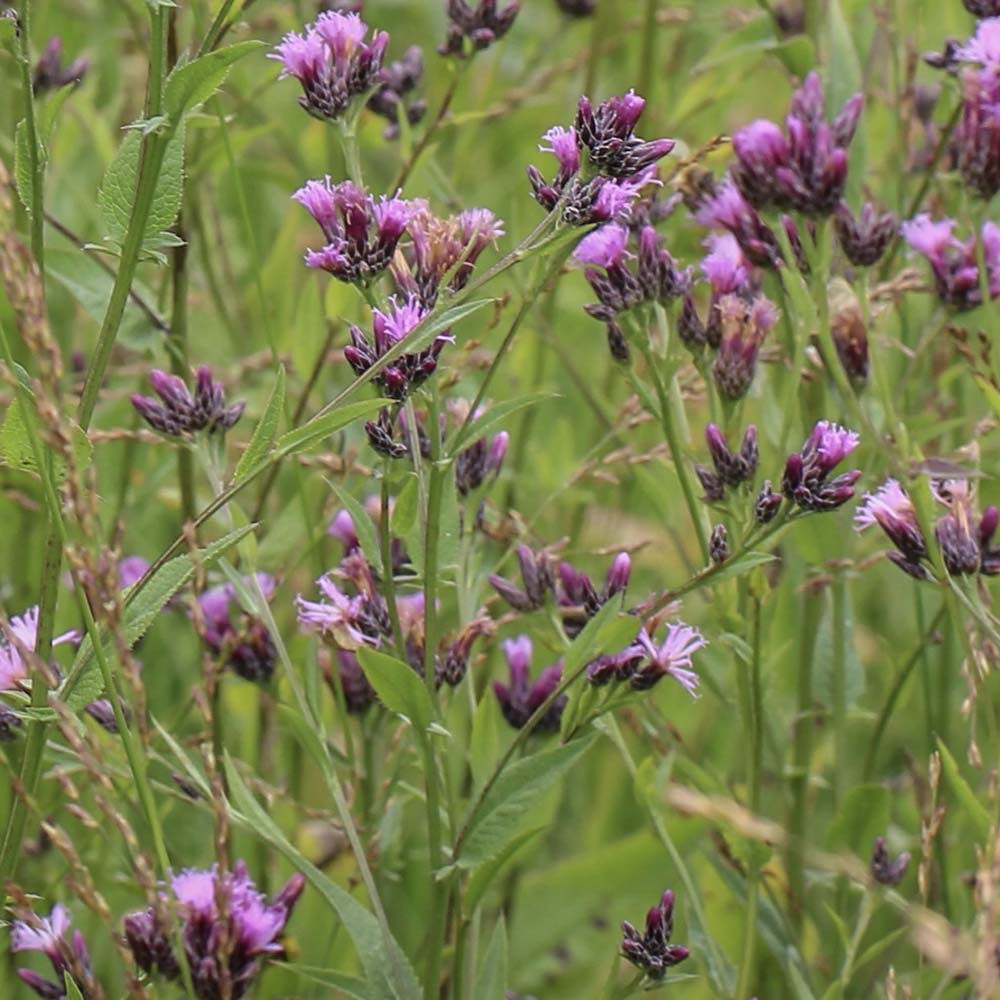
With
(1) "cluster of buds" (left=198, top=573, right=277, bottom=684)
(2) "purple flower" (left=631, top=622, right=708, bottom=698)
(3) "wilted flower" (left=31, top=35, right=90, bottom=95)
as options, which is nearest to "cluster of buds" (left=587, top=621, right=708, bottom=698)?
(2) "purple flower" (left=631, top=622, right=708, bottom=698)

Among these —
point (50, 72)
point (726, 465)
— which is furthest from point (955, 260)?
point (50, 72)

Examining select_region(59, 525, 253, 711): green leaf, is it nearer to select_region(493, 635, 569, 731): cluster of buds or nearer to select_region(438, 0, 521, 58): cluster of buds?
select_region(493, 635, 569, 731): cluster of buds

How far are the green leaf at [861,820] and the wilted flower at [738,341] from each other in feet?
1.20

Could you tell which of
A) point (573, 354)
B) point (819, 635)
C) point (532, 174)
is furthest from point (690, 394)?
point (573, 354)

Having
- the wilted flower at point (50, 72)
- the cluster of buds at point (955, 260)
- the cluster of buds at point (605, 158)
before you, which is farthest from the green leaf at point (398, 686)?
the wilted flower at point (50, 72)

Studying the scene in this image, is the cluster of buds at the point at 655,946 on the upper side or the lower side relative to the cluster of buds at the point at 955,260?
lower

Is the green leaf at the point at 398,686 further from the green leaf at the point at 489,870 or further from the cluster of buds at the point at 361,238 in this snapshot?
the cluster of buds at the point at 361,238

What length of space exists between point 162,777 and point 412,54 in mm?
796

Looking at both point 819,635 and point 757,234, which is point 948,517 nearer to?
point 757,234

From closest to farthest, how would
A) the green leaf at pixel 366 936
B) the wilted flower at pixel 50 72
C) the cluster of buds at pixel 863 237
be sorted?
the green leaf at pixel 366 936
the cluster of buds at pixel 863 237
the wilted flower at pixel 50 72

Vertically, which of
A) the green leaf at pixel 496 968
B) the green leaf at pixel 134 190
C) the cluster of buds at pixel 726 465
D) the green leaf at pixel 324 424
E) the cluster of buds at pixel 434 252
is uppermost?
the green leaf at pixel 134 190

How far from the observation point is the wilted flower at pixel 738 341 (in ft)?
4.04

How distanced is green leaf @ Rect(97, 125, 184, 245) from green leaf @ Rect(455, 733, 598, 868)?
43cm

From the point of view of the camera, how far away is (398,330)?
3.36 ft
